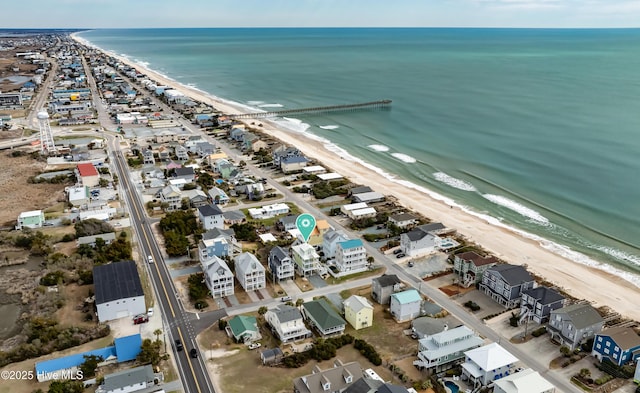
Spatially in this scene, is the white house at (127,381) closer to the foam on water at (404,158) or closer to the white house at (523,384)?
the white house at (523,384)

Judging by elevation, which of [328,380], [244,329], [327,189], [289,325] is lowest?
[244,329]

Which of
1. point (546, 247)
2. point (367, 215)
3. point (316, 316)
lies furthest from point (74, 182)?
point (546, 247)

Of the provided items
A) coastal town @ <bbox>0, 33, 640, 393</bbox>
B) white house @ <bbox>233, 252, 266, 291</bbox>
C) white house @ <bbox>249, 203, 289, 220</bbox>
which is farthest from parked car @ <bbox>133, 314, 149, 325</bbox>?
white house @ <bbox>249, 203, 289, 220</bbox>

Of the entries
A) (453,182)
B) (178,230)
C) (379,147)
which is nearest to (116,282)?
(178,230)

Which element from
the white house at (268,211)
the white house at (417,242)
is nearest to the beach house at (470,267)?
the white house at (417,242)

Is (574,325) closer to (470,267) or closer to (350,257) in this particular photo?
(470,267)

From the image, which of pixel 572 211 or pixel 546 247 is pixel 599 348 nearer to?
pixel 546 247
